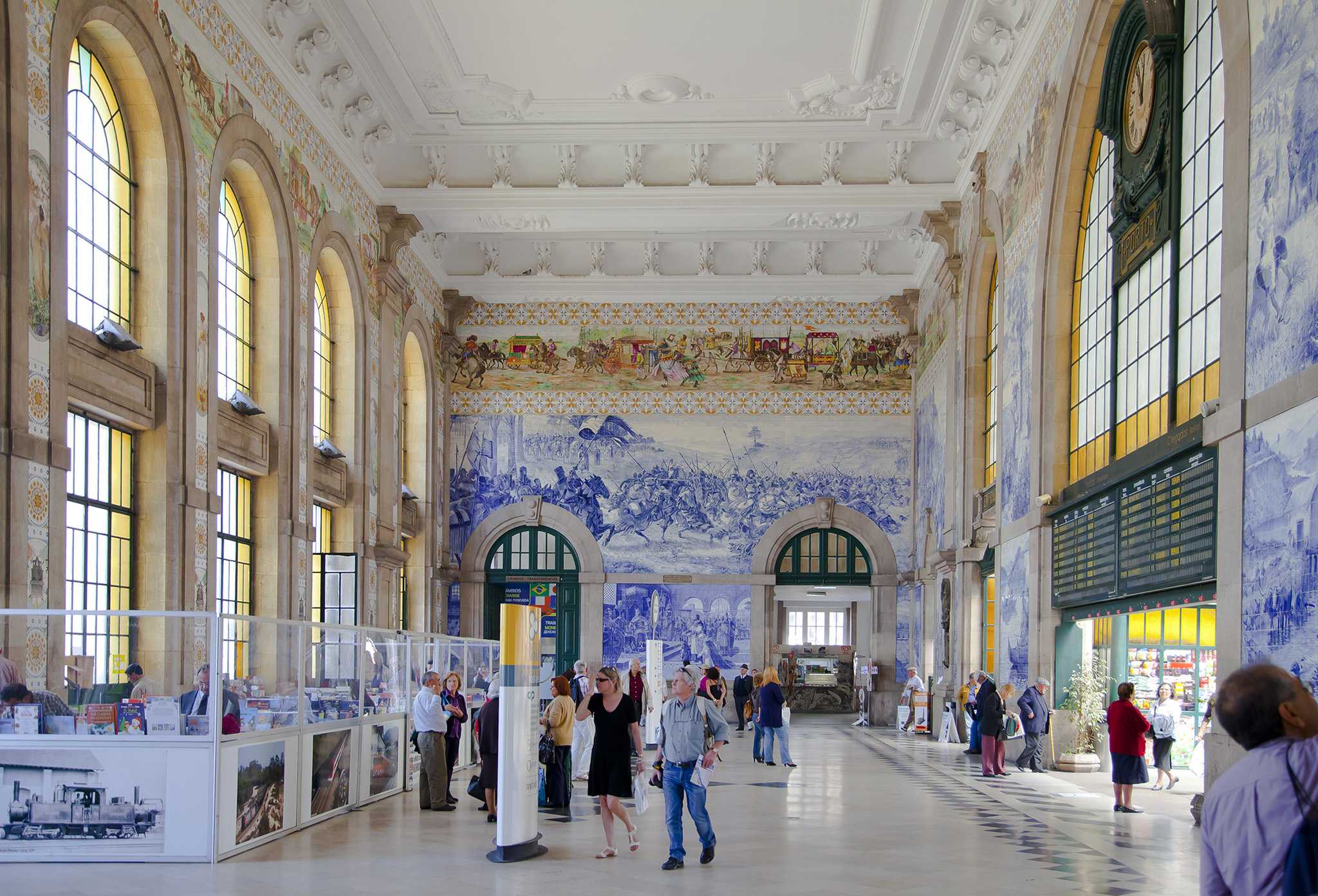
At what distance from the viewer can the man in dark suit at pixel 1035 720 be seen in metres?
16.5

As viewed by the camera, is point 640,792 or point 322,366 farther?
point 322,366

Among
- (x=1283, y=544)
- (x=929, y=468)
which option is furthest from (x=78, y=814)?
(x=929, y=468)

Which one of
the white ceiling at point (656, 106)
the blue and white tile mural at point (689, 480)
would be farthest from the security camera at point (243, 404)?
the blue and white tile mural at point (689, 480)

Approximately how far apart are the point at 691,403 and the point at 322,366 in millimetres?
11166

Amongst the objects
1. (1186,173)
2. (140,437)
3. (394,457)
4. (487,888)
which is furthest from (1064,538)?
(394,457)

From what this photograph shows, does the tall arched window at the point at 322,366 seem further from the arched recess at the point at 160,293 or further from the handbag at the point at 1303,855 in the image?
the handbag at the point at 1303,855

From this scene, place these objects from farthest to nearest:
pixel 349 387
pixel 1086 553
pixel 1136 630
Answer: pixel 349 387 < pixel 1136 630 < pixel 1086 553

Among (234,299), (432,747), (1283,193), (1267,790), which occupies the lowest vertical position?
(432,747)

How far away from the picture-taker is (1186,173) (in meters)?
12.9

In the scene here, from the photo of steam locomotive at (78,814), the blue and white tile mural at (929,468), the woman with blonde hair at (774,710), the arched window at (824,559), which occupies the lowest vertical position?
the woman with blonde hair at (774,710)

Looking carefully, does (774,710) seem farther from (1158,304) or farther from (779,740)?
(1158,304)

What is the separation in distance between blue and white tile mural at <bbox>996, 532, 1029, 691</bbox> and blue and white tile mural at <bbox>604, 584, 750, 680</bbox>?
39.8ft

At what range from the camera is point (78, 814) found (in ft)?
33.0

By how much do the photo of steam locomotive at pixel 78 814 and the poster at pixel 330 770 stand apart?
2229 millimetres
